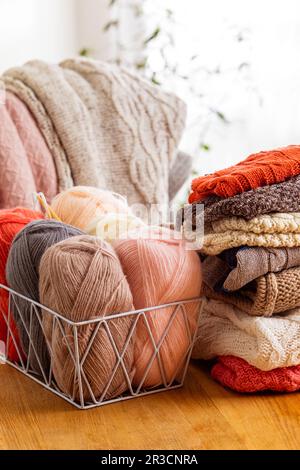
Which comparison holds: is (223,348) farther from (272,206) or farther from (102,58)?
(102,58)

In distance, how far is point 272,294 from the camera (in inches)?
30.8

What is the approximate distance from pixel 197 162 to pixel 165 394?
1.75 meters

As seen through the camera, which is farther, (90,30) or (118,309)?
(90,30)

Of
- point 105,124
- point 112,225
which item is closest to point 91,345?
point 112,225

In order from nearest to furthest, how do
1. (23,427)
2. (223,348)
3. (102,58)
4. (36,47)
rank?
(23,427), (223,348), (36,47), (102,58)

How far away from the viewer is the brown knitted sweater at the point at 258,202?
783 mm

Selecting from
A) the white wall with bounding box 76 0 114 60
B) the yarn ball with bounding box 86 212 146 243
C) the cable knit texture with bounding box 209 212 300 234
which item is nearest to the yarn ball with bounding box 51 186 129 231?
the yarn ball with bounding box 86 212 146 243

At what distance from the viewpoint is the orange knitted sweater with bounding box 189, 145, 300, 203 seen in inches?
31.8

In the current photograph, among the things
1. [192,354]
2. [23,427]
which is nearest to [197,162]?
[192,354]

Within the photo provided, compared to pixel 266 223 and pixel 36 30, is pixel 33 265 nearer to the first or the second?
pixel 266 223

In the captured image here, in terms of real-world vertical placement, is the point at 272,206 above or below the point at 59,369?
above

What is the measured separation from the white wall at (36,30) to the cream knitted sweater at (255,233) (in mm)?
1691

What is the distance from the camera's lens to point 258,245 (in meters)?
0.78

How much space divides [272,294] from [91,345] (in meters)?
0.19
